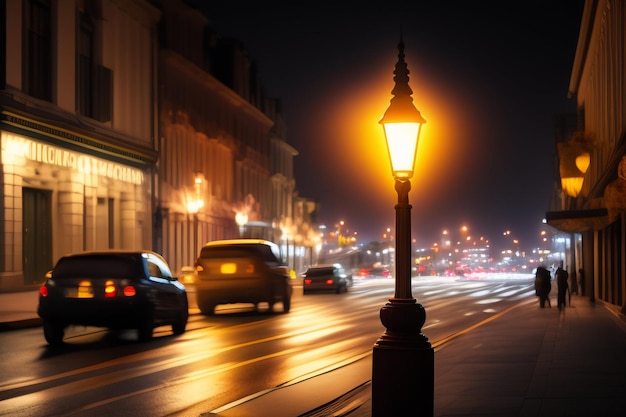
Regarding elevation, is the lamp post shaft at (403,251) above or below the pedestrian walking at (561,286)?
above

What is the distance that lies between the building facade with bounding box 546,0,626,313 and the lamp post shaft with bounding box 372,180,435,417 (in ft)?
42.6

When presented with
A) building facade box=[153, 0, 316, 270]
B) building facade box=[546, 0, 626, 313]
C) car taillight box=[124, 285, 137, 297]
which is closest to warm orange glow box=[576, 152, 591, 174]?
building facade box=[546, 0, 626, 313]

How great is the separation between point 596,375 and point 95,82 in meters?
30.3

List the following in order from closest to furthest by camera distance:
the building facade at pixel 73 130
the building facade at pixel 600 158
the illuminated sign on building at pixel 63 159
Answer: the building facade at pixel 600 158, the illuminated sign on building at pixel 63 159, the building facade at pixel 73 130

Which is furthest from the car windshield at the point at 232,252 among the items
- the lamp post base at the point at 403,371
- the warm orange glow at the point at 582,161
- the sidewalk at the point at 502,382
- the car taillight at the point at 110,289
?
the lamp post base at the point at 403,371

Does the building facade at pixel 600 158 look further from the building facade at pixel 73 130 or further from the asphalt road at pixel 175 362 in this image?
the building facade at pixel 73 130

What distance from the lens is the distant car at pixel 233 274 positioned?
28.7 meters

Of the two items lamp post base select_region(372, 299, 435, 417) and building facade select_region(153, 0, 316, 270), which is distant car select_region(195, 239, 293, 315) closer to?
building facade select_region(153, 0, 316, 270)

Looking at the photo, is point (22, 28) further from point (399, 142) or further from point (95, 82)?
point (399, 142)

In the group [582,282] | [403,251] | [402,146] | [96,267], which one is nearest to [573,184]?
[582,282]

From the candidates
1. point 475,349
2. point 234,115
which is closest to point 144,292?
point 475,349

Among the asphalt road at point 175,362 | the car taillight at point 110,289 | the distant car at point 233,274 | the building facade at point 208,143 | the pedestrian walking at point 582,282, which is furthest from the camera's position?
the building facade at point 208,143

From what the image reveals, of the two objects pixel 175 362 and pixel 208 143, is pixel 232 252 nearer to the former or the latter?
pixel 175 362

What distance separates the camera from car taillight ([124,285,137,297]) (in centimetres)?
1936
